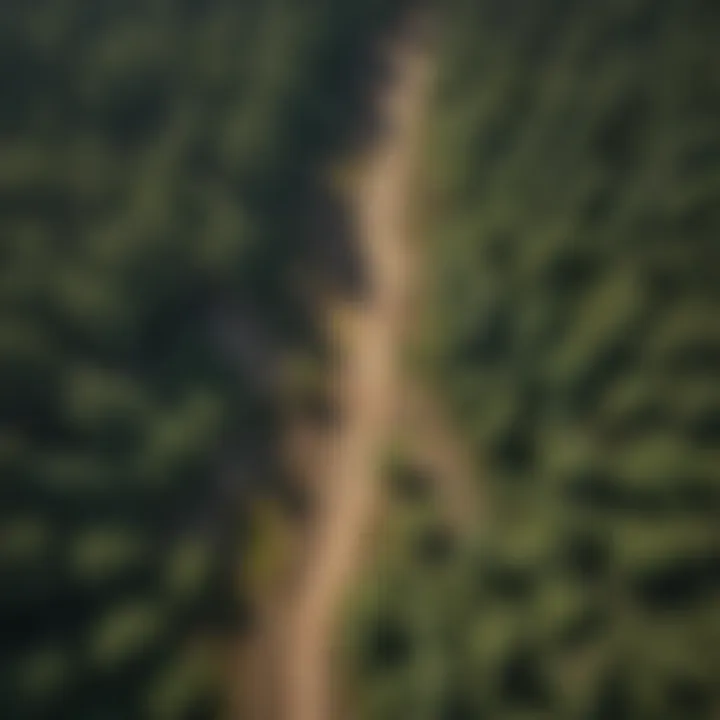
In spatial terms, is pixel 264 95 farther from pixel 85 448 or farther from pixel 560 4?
pixel 85 448

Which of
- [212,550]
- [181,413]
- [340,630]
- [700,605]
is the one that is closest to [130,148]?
[181,413]

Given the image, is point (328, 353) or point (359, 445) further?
point (328, 353)

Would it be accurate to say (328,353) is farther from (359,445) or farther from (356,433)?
(359,445)

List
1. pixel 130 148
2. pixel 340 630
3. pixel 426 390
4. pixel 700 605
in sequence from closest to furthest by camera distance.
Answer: pixel 700 605 → pixel 340 630 → pixel 426 390 → pixel 130 148

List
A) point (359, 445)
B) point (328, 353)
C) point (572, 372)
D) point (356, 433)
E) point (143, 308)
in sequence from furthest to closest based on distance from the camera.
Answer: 1. point (328, 353)
2. point (143, 308)
3. point (356, 433)
4. point (359, 445)
5. point (572, 372)

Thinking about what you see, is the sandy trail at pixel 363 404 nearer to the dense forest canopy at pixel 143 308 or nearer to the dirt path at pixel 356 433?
the dirt path at pixel 356 433

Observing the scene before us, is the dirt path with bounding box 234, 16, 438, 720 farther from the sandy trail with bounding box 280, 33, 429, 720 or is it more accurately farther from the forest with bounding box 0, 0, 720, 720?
the forest with bounding box 0, 0, 720, 720

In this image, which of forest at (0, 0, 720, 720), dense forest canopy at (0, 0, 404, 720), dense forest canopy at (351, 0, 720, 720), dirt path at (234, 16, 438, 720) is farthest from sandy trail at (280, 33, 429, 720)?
dense forest canopy at (0, 0, 404, 720)

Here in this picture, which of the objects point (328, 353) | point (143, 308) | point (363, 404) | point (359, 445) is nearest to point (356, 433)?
point (359, 445)
